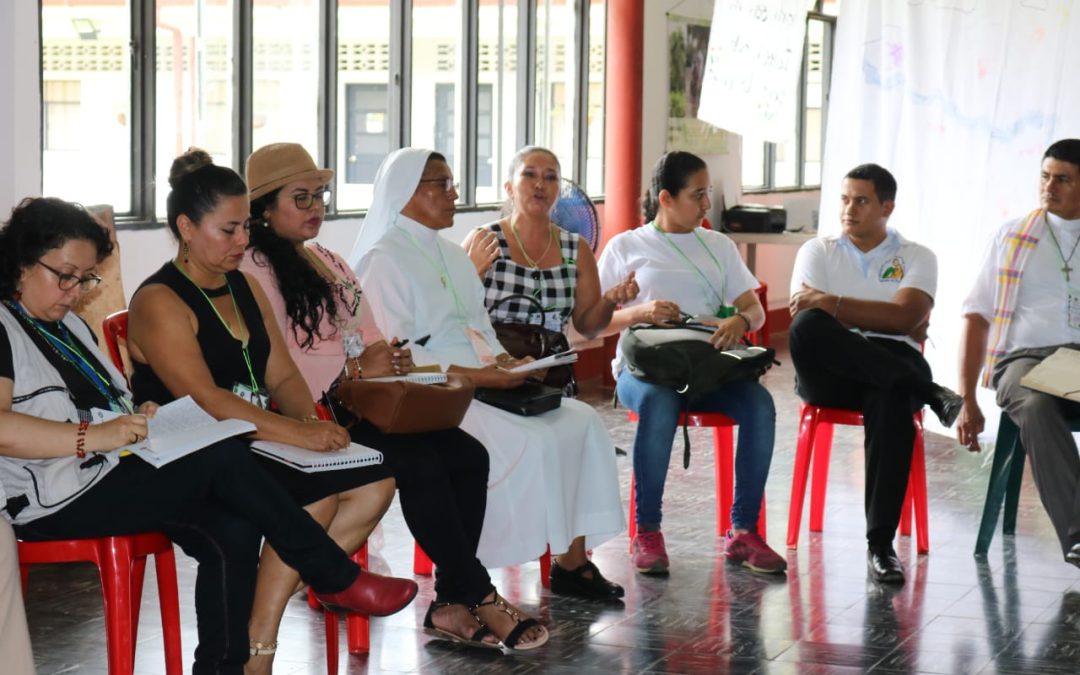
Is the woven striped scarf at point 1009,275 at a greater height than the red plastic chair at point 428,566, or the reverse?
the woven striped scarf at point 1009,275

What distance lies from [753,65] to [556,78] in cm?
144

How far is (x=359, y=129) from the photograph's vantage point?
7242 millimetres

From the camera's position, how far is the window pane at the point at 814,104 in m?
12.4

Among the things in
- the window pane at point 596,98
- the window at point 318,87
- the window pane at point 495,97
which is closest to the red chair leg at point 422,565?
the window at point 318,87

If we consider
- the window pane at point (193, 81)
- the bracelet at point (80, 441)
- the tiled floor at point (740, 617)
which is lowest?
the tiled floor at point (740, 617)

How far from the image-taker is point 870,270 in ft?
16.5

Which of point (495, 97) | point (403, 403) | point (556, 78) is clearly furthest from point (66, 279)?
point (556, 78)

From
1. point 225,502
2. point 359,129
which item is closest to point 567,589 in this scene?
point 225,502

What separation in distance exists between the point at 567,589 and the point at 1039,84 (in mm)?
3129

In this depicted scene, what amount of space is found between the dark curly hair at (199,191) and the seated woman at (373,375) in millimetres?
369

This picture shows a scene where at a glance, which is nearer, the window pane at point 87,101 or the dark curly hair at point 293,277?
the dark curly hair at point 293,277

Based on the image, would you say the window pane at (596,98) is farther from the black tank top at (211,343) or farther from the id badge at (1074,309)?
the black tank top at (211,343)

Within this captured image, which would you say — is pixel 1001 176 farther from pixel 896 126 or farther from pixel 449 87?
pixel 449 87

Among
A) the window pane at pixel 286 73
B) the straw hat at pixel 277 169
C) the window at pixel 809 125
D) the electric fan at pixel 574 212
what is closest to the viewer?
the straw hat at pixel 277 169
